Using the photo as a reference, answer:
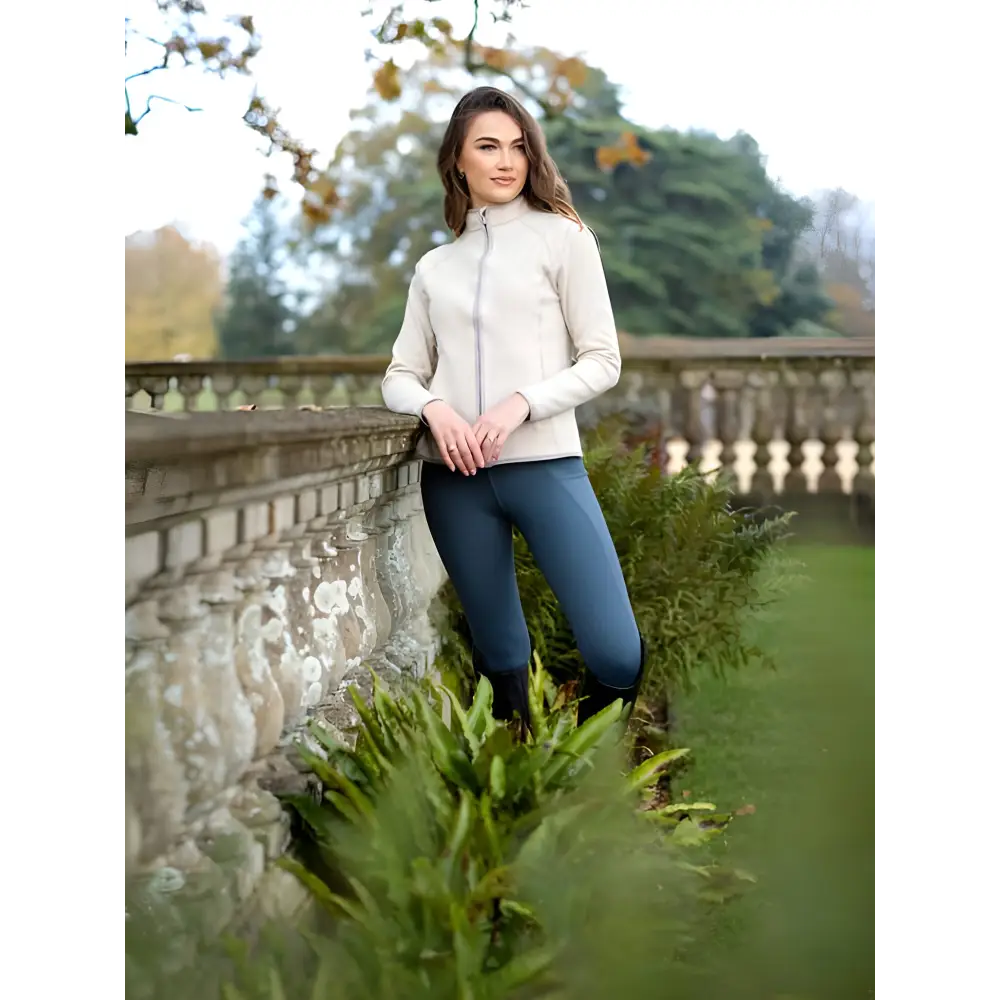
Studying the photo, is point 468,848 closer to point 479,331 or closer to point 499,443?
point 499,443

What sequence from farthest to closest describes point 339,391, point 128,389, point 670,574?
1. point 670,574
2. point 339,391
3. point 128,389

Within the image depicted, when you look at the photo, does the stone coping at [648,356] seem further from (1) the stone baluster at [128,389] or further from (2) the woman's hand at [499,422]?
(2) the woman's hand at [499,422]

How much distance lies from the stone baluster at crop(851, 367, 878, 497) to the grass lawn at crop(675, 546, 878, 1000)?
4.7 inches

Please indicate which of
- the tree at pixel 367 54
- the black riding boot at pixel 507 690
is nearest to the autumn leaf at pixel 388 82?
the tree at pixel 367 54

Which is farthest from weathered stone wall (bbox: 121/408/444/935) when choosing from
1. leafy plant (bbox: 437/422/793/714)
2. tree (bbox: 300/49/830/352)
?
leafy plant (bbox: 437/422/793/714)

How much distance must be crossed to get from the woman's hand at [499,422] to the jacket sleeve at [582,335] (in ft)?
0.05

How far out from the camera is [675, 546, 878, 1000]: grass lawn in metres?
1.77

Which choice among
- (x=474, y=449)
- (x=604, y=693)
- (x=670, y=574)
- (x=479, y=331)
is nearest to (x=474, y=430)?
(x=474, y=449)

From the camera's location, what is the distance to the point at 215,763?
1492 mm

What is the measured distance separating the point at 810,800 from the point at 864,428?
26.4 inches

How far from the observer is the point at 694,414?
2188 mm
